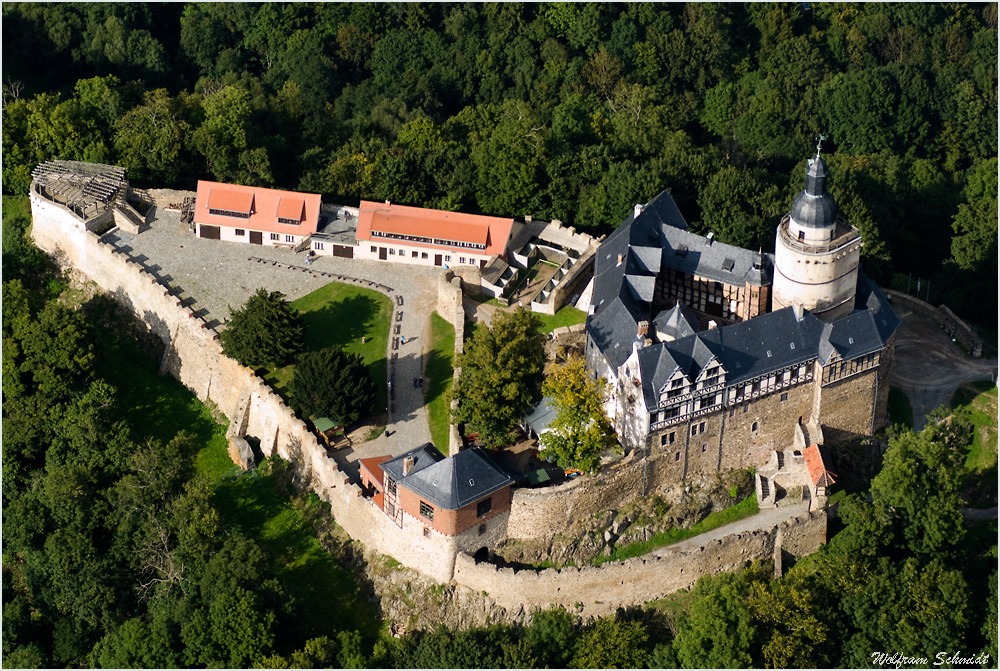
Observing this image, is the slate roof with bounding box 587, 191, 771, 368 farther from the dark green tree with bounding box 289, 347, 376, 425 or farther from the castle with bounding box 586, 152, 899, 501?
the dark green tree with bounding box 289, 347, 376, 425

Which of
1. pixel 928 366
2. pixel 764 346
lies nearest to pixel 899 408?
pixel 928 366

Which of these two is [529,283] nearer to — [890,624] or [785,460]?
[785,460]

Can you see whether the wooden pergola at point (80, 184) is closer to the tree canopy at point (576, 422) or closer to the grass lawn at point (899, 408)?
the tree canopy at point (576, 422)

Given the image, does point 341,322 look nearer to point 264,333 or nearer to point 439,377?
point 264,333

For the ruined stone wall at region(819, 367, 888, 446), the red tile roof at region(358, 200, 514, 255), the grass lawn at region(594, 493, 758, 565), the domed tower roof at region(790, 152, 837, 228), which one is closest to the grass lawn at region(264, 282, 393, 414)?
the red tile roof at region(358, 200, 514, 255)

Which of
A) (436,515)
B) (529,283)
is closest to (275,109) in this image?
(529,283)
